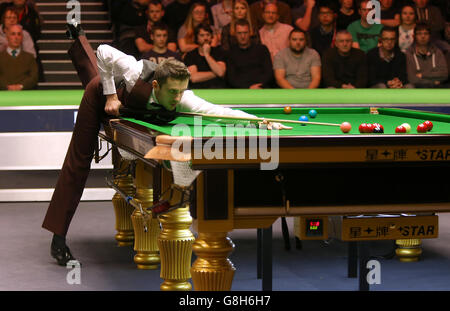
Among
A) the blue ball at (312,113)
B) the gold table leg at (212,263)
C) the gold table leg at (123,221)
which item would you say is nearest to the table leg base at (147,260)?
the gold table leg at (123,221)

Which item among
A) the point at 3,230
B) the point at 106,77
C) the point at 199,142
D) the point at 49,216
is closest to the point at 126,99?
the point at 106,77

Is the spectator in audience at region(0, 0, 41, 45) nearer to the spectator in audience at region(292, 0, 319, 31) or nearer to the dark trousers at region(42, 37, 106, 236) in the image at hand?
the spectator in audience at region(292, 0, 319, 31)

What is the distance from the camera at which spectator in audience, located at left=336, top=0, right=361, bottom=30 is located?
8.03 meters

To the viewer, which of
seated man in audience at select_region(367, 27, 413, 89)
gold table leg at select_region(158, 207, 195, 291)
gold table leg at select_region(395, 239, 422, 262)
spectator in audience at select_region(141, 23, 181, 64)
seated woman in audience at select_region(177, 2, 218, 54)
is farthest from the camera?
seated man in audience at select_region(367, 27, 413, 89)

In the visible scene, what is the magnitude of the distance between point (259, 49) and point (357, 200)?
4.66m

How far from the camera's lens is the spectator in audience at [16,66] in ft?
24.1

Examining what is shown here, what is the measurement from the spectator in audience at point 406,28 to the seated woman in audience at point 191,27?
1.82 meters

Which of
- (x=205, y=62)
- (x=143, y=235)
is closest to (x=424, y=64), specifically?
(x=205, y=62)

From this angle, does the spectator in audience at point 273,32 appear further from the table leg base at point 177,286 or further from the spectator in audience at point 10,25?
the table leg base at point 177,286

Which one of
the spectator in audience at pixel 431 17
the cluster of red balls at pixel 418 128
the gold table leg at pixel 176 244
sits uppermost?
the spectator in audience at pixel 431 17

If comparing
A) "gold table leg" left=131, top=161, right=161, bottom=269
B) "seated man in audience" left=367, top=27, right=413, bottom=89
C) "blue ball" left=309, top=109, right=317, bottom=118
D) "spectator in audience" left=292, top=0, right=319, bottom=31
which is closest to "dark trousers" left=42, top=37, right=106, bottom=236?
"gold table leg" left=131, top=161, right=161, bottom=269

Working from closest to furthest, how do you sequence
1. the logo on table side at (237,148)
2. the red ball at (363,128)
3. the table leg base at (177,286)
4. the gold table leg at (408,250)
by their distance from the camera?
1. the logo on table side at (237,148)
2. the red ball at (363,128)
3. the table leg base at (177,286)
4. the gold table leg at (408,250)

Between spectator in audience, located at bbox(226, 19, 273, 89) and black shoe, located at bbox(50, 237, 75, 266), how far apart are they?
3481 millimetres

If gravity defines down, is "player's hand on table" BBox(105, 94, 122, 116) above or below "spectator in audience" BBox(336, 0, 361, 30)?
below
